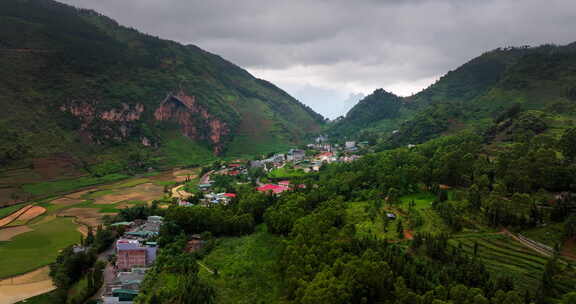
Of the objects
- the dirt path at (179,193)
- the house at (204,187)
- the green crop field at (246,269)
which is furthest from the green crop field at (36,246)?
the house at (204,187)

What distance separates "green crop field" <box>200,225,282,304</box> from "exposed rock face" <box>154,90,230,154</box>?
84.7m

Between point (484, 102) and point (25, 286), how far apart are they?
10639 cm

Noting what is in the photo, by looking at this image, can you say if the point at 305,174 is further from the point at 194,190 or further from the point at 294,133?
the point at 294,133

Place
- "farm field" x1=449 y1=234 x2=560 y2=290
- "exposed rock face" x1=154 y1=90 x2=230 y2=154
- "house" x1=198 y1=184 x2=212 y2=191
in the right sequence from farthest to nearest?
"exposed rock face" x1=154 y1=90 x2=230 y2=154, "house" x1=198 y1=184 x2=212 y2=191, "farm field" x1=449 y1=234 x2=560 y2=290

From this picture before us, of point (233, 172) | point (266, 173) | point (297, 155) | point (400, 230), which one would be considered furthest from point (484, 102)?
point (400, 230)

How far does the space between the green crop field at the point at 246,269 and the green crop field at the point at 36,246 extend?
18098 mm

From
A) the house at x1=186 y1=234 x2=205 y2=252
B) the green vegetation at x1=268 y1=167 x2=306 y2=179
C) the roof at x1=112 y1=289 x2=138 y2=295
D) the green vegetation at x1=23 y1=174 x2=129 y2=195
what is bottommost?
the roof at x1=112 y1=289 x2=138 y2=295

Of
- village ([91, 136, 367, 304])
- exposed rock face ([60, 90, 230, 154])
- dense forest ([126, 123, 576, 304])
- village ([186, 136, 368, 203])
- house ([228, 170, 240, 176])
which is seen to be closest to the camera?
dense forest ([126, 123, 576, 304])

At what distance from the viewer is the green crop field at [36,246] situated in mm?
32912

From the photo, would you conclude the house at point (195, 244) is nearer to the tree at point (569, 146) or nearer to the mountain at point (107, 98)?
the tree at point (569, 146)

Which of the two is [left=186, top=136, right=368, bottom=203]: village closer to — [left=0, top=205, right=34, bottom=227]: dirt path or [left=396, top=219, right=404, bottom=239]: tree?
[left=396, top=219, right=404, bottom=239]: tree

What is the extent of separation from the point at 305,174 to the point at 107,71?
271 feet

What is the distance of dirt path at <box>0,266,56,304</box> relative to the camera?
27.6 metres

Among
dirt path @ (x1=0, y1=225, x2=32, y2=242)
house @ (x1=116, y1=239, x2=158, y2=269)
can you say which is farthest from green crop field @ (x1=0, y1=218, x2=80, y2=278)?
house @ (x1=116, y1=239, x2=158, y2=269)
